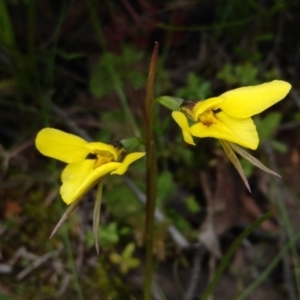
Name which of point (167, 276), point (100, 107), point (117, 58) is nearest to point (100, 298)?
point (167, 276)

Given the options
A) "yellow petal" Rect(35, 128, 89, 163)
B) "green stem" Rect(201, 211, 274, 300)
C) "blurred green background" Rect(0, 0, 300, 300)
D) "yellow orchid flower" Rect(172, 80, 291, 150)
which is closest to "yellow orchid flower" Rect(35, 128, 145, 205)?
"yellow petal" Rect(35, 128, 89, 163)

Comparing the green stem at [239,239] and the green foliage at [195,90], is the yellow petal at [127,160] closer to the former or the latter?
the green stem at [239,239]

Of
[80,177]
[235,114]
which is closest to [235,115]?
[235,114]

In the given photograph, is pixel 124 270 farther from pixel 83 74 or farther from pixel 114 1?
pixel 114 1

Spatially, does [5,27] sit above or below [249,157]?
above

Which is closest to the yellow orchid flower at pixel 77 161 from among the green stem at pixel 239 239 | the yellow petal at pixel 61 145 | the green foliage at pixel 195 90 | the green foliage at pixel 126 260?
the yellow petal at pixel 61 145

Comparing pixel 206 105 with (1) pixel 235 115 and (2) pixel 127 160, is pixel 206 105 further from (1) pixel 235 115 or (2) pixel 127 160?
(2) pixel 127 160

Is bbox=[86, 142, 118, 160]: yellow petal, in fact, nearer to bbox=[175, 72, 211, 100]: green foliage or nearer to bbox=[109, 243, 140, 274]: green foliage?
bbox=[109, 243, 140, 274]: green foliage
